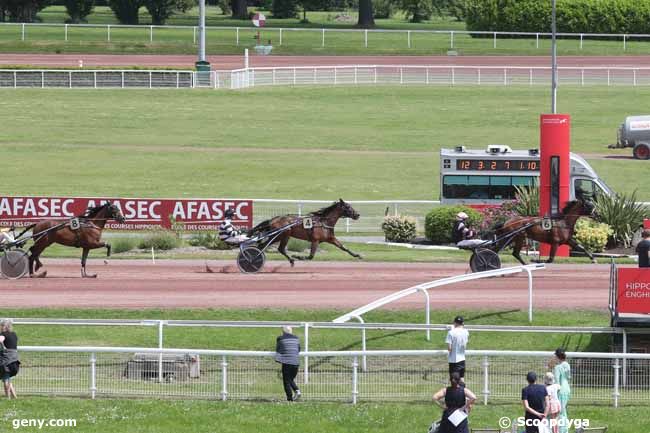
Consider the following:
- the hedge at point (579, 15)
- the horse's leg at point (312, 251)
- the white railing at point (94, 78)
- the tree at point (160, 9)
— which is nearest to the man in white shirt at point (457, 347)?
the horse's leg at point (312, 251)

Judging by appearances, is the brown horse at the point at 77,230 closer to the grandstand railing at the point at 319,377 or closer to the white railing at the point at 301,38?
the grandstand railing at the point at 319,377

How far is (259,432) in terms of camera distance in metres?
16.0

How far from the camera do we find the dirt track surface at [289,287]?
936 inches

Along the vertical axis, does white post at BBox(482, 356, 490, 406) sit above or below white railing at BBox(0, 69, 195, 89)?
below

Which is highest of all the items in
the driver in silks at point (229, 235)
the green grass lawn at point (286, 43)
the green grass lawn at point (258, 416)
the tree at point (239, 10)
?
the tree at point (239, 10)

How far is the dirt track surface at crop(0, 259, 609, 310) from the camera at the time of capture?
23.8m

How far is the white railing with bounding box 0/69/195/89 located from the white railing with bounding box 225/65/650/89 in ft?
14.6

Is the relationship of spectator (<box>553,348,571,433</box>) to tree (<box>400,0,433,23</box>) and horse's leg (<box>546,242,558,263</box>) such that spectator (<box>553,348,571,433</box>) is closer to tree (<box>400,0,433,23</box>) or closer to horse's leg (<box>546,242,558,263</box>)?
horse's leg (<box>546,242,558,263</box>)

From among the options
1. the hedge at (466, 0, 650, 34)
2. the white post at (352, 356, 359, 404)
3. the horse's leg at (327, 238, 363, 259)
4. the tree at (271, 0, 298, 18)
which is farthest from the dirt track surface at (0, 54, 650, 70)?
the white post at (352, 356, 359, 404)

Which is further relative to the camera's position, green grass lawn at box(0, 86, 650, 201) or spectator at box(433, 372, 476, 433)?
green grass lawn at box(0, 86, 650, 201)

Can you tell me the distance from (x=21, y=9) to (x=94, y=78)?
90.9ft

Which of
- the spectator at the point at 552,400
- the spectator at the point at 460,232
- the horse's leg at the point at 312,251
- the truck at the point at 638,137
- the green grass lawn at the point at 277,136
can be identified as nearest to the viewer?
the spectator at the point at 552,400

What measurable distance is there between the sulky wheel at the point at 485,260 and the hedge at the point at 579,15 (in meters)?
51.7

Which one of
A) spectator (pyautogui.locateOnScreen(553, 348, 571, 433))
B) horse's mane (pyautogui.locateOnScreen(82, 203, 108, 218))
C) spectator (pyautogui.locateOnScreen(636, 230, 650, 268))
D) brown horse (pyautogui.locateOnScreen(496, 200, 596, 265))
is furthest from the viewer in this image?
brown horse (pyautogui.locateOnScreen(496, 200, 596, 265))
